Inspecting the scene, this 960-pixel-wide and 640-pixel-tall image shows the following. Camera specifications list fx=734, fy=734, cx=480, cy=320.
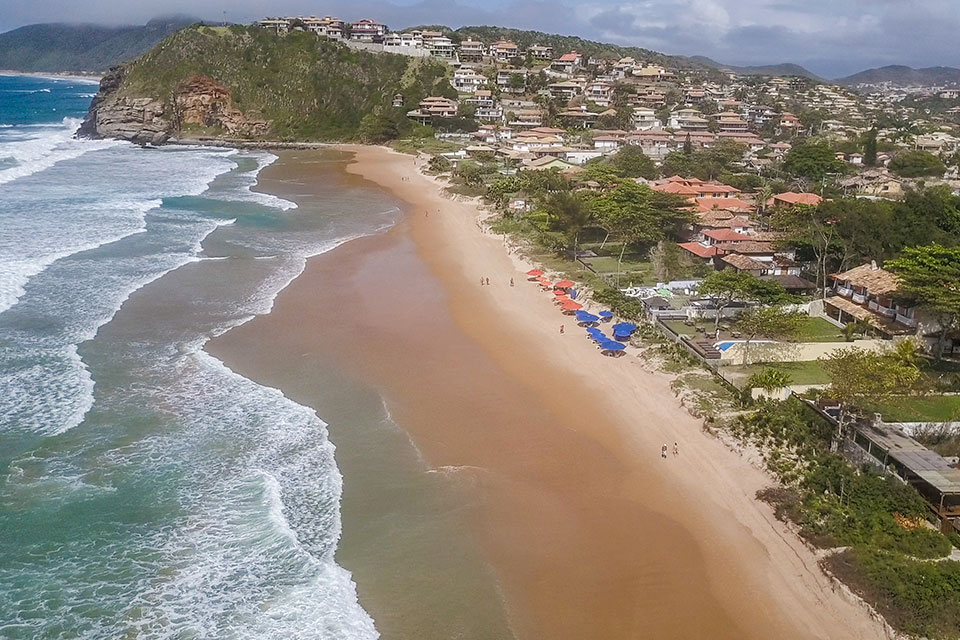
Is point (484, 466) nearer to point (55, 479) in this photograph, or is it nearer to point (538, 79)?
point (55, 479)

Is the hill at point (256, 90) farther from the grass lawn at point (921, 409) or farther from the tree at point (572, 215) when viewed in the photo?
the grass lawn at point (921, 409)

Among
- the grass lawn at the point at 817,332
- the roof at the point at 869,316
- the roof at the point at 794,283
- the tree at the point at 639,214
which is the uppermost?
the tree at the point at 639,214

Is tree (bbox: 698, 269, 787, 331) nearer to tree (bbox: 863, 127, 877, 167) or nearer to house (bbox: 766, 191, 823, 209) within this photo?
house (bbox: 766, 191, 823, 209)

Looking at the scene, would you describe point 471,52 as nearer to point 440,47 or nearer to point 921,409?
point 440,47

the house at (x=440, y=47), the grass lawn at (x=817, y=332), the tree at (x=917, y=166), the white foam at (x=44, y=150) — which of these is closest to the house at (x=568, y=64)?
the house at (x=440, y=47)

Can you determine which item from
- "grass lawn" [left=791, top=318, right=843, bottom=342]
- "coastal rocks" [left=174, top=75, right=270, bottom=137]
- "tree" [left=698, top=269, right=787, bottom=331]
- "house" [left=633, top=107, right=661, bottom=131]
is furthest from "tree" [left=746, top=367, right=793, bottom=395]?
"coastal rocks" [left=174, top=75, right=270, bottom=137]

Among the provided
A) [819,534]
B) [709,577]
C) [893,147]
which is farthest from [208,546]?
[893,147]
